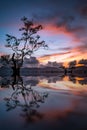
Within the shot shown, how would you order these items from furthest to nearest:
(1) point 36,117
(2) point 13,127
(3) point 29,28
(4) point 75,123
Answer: (3) point 29,28 < (1) point 36,117 < (4) point 75,123 < (2) point 13,127

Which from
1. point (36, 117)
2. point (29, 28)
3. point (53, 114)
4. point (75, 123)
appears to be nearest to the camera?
point (75, 123)

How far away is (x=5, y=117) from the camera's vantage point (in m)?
4.12

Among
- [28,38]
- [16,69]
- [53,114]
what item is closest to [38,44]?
[28,38]

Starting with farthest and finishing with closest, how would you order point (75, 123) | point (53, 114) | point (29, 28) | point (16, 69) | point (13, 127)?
point (16, 69) → point (29, 28) → point (53, 114) → point (75, 123) → point (13, 127)

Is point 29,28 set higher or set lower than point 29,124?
higher

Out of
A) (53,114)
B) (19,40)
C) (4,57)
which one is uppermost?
(19,40)

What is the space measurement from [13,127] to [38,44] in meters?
34.6

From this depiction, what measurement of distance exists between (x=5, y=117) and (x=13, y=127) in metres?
0.76

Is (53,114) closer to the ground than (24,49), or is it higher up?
closer to the ground

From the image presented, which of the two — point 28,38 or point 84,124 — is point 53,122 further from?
point 28,38

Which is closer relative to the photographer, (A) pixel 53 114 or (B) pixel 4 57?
(A) pixel 53 114

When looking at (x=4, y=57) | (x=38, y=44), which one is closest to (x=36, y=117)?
(x=38, y=44)

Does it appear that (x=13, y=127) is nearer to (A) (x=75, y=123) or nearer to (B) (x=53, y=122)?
(B) (x=53, y=122)

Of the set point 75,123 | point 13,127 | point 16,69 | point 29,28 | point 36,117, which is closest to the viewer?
point 13,127
